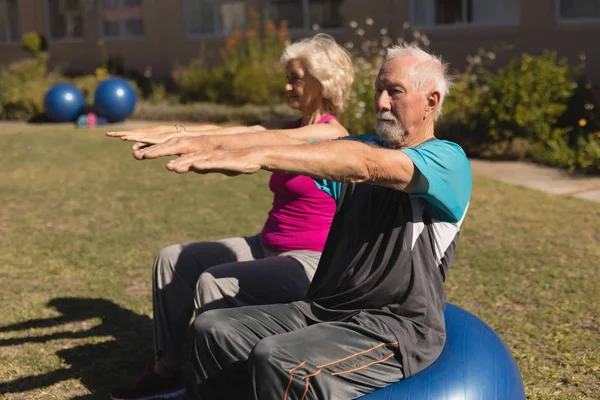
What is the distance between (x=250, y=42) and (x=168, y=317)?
38.8ft

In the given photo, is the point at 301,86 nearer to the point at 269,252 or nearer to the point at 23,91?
the point at 269,252

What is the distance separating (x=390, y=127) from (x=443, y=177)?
34cm

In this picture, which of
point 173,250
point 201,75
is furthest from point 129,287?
point 201,75

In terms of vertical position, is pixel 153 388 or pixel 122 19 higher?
pixel 122 19

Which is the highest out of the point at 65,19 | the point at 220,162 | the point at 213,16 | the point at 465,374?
the point at 65,19

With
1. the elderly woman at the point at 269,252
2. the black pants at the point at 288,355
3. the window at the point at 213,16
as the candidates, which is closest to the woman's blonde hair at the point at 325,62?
the elderly woman at the point at 269,252

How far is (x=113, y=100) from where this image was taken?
14203 mm

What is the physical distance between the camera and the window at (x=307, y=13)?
15.9m

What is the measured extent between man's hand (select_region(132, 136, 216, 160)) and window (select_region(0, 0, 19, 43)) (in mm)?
21345

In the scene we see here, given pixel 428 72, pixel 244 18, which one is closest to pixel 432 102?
pixel 428 72

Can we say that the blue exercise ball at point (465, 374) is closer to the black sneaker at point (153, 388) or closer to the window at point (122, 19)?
the black sneaker at point (153, 388)

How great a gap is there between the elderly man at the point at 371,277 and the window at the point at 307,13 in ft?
43.3

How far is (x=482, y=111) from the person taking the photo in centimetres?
1030

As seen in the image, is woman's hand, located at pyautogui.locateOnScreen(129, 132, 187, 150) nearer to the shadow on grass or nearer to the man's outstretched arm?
the man's outstretched arm
